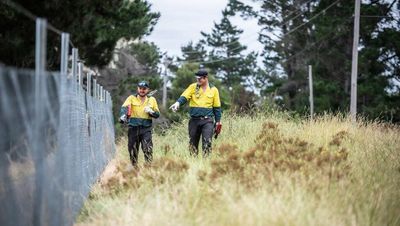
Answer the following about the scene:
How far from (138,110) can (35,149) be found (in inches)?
259

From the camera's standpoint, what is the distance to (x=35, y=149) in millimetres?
5016

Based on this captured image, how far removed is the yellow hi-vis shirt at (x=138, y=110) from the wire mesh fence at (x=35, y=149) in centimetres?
496

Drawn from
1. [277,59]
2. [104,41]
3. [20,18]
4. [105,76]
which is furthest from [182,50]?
A: [20,18]

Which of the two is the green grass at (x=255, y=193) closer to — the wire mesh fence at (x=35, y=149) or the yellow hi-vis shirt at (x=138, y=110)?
the wire mesh fence at (x=35, y=149)

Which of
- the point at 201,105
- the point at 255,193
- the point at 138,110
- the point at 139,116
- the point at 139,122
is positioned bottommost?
the point at 255,193

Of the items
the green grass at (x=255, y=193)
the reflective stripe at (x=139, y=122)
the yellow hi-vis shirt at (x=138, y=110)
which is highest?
the yellow hi-vis shirt at (x=138, y=110)

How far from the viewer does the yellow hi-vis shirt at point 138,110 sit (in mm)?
11531

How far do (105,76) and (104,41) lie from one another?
1638 centimetres

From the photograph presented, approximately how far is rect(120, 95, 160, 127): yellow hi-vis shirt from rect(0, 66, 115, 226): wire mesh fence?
496 centimetres

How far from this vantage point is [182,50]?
2803 inches

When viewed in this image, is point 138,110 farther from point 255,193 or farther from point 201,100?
point 255,193

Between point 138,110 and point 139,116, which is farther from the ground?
point 138,110

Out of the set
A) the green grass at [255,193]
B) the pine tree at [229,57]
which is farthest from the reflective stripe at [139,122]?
the pine tree at [229,57]

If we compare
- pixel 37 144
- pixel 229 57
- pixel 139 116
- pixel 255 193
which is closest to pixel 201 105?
pixel 139 116
